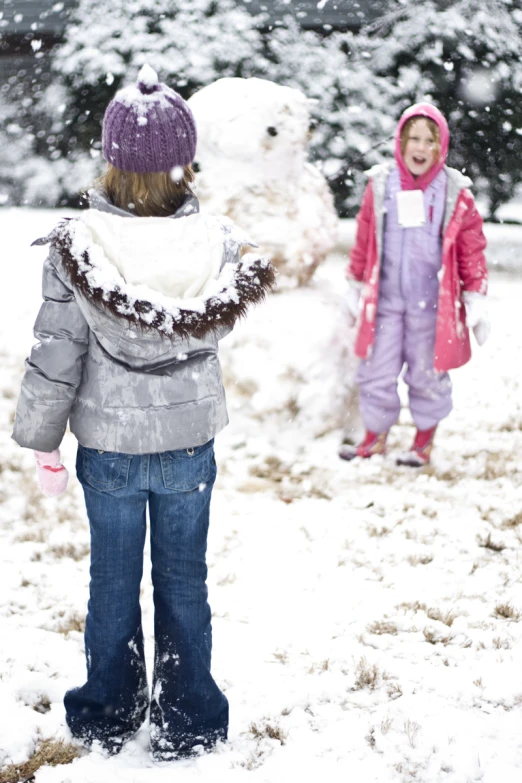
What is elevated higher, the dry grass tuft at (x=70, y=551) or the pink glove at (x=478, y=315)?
the pink glove at (x=478, y=315)

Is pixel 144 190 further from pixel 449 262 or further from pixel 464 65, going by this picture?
pixel 464 65

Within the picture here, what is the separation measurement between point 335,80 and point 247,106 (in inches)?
166

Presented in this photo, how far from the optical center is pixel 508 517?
148 inches

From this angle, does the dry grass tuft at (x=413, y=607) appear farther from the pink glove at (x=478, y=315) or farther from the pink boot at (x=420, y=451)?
the pink glove at (x=478, y=315)

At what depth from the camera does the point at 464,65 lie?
29.2ft

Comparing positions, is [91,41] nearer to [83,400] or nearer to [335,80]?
[335,80]

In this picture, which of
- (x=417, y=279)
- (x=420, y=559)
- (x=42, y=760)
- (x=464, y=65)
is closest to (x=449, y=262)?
(x=417, y=279)

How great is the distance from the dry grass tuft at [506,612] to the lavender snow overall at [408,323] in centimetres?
Result: 167

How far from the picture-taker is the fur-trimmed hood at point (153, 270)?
1.77 meters

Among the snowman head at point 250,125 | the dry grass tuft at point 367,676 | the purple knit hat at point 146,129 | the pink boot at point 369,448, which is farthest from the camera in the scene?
the snowman head at point 250,125

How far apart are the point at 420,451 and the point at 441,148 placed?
1.71m

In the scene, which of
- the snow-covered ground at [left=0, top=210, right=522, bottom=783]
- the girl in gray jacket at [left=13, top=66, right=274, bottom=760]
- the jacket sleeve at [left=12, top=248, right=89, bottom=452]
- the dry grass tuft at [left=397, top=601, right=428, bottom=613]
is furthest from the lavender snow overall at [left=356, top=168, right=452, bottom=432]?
the jacket sleeve at [left=12, top=248, right=89, bottom=452]

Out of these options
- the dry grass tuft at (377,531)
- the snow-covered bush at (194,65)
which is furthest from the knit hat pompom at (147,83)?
the snow-covered bush at (194,65)

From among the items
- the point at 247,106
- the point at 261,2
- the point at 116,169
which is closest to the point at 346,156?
the point at 261,2
